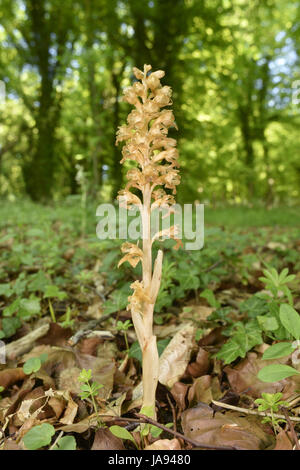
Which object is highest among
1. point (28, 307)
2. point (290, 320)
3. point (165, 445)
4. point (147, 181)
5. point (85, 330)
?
point (147, 181)

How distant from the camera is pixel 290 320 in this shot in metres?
1.26

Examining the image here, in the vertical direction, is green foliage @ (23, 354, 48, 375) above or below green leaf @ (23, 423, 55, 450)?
above

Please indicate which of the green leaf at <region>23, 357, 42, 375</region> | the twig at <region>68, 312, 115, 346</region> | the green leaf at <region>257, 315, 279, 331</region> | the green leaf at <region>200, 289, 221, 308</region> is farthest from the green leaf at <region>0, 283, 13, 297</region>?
the green leaf at <region>257, 315, 279, 331</region>

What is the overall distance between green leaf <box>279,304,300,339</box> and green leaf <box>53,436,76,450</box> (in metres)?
0.90

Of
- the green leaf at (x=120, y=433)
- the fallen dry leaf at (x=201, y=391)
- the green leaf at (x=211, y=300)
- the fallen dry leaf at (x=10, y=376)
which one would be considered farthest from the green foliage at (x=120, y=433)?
the green leaf at (x=211, y=300)

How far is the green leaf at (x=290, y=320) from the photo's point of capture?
1.24m

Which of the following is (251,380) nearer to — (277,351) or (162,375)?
(277,351)

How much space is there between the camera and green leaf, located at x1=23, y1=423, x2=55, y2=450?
3.40ft

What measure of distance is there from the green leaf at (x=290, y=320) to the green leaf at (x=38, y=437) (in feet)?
3.13

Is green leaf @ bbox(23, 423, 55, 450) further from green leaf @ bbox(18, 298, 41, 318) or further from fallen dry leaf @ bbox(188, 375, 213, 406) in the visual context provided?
green leaf @ bbox(18, 298, 41, 318)

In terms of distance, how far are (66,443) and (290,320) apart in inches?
37.5

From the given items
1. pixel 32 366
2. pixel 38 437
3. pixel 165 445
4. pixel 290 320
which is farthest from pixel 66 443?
pixel 290 320

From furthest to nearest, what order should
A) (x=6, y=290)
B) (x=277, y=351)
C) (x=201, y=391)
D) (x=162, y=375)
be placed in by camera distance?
→ 1. (x=6, y=290)
2. (x=162, y=375)
3. (x=201, y=391)
4. (x=277, y=351)

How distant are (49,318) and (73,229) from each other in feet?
9.50
